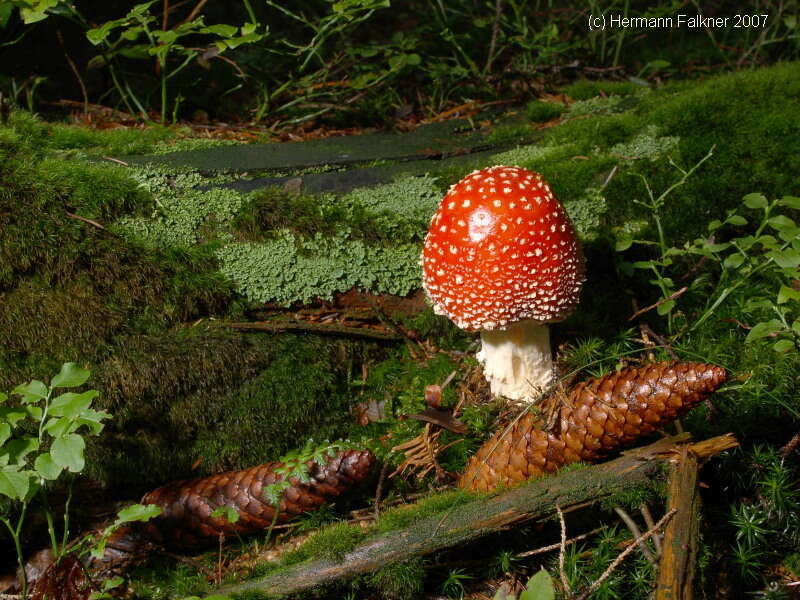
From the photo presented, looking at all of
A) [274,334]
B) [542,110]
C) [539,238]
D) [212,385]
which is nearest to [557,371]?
[539,238]

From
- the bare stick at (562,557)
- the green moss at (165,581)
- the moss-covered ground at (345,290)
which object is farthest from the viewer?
the moss-covered ground at (345,290)

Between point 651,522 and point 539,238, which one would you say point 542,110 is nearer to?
point 539,238

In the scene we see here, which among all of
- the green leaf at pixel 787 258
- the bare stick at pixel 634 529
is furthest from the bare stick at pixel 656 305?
the bare stick at pixel 634 529

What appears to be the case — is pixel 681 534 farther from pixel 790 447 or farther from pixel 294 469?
pixel 294 469

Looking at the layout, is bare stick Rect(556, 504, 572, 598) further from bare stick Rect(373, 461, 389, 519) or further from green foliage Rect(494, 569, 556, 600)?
bare stick Rect(373, 461, 389, 519)

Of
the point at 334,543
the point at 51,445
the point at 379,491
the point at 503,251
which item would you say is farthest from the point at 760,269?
the point at 51,445

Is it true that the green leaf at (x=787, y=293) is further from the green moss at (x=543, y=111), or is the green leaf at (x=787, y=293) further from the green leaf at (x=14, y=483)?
the green leaf at (x=14, y=483)
